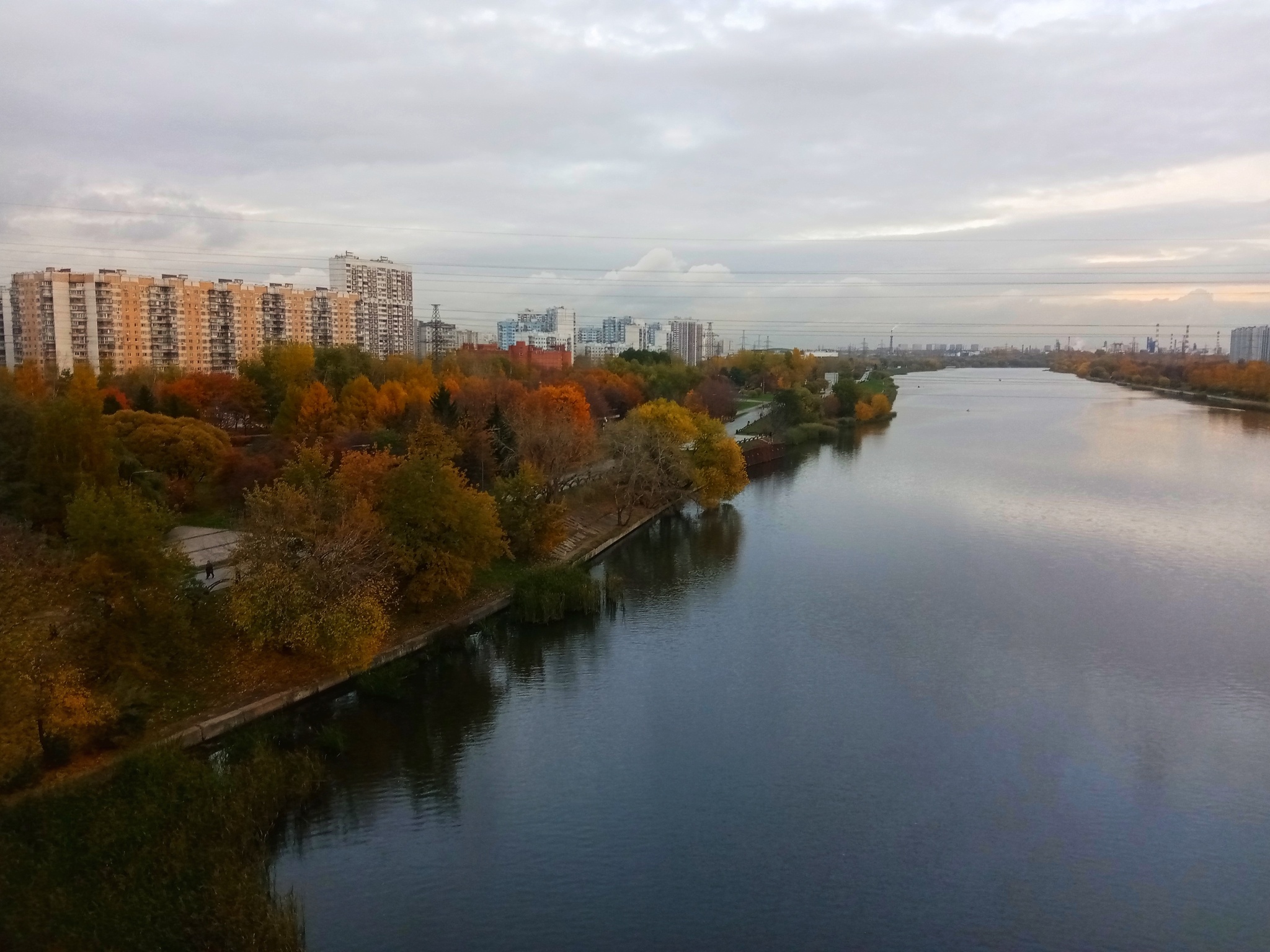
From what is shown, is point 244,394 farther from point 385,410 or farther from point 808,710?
point 808,710

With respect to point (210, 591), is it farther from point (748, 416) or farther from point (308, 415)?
point (748, 416)

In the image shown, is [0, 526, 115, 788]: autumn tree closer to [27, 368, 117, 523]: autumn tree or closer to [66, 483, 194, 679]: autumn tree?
[66, 483, 194, 679]: autumn tree

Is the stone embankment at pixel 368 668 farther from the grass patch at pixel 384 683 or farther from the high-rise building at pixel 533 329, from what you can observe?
the high-rise building at pixel 533 329

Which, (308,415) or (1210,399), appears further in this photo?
(1210,399)

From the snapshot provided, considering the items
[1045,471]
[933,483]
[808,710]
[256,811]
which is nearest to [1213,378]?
[1045,471]

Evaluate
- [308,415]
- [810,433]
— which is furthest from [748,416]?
[308,415]

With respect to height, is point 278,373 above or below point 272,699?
above

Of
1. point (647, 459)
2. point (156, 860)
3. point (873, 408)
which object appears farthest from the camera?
point (873, 408)
